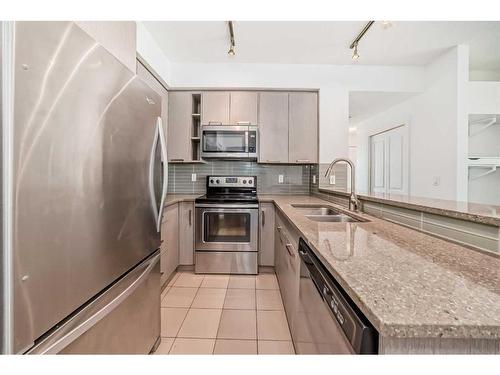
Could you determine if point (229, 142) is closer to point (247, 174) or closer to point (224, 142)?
point (224, 142)

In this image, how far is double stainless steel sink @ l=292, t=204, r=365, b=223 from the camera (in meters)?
1.84

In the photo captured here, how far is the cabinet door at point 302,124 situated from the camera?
309 cm

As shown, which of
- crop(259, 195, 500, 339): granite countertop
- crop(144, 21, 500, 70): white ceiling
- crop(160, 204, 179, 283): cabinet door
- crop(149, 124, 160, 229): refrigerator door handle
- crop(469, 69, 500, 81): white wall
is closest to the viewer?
crop(259, 195, 500, 339): granite countertop

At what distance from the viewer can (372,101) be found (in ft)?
11.5

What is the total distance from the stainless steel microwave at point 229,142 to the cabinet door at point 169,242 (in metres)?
0.79

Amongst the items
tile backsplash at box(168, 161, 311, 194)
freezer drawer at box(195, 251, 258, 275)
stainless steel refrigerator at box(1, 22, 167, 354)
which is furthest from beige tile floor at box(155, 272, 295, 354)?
tile backsplash at box(168, 161, 311, 194)

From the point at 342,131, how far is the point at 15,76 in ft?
10.1

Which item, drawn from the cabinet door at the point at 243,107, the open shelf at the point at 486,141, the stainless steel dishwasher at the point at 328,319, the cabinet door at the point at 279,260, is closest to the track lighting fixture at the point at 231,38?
the cabinet door at the point at 243,107

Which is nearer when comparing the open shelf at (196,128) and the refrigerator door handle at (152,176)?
the refrigerator door handle at (152,176)

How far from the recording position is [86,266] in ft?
2.84

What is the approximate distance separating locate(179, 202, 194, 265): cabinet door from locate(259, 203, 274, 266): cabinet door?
83 cm

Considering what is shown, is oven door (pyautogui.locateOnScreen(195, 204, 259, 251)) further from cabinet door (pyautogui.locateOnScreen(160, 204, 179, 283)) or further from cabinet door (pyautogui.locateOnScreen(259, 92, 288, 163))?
cabinet door (pyautogui.locateOnScreen(259, 92, 288, 163))

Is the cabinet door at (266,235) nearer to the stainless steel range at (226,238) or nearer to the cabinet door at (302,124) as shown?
the stainless steel range at (226,238)

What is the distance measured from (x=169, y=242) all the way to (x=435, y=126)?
3.36m
